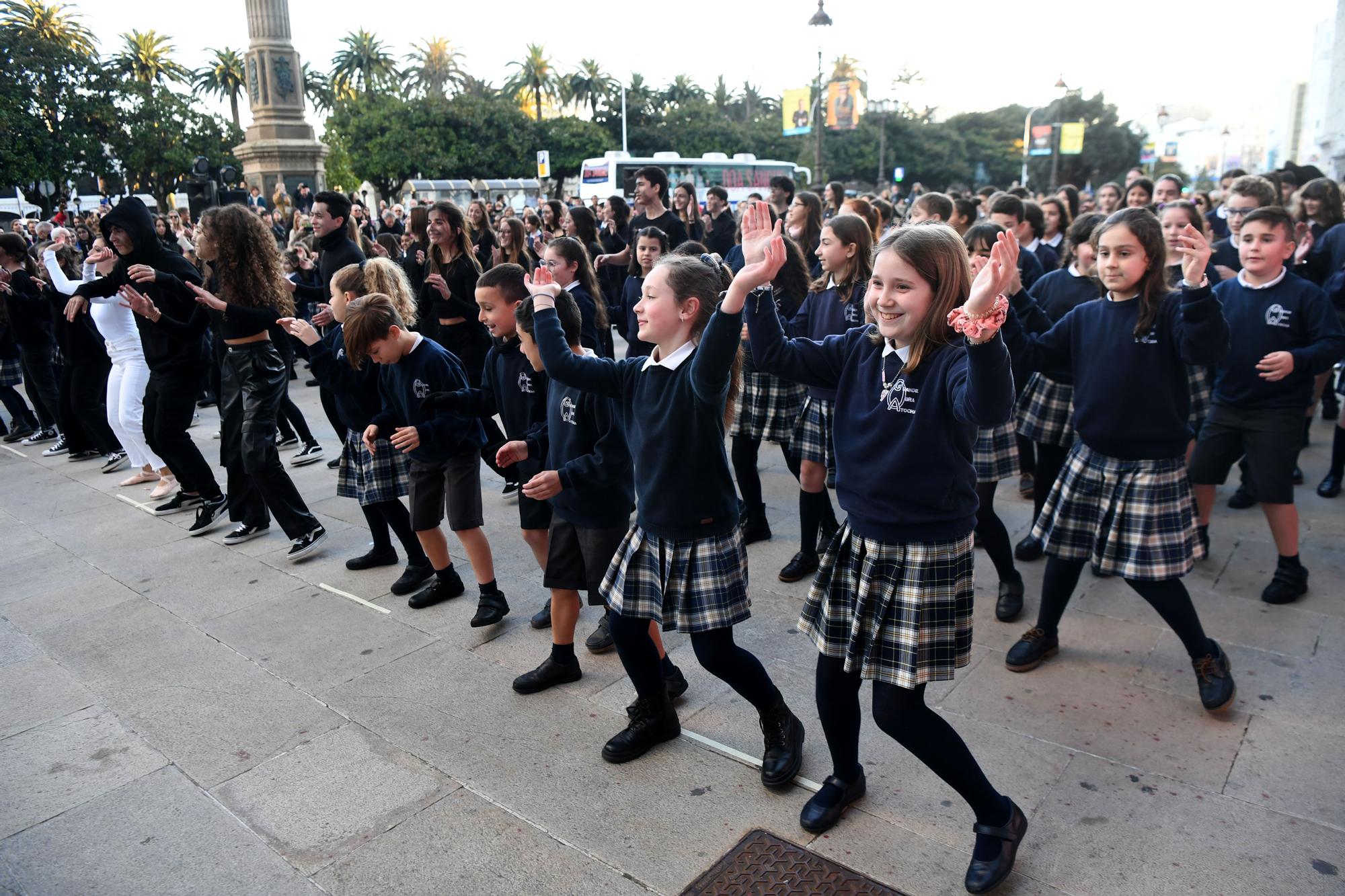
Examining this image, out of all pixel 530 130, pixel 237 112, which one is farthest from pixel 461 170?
pixel 237 112

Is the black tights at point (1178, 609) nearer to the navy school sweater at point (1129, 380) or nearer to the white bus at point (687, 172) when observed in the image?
the navy school sweater at point (1129, 380)

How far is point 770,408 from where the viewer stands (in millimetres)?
4828

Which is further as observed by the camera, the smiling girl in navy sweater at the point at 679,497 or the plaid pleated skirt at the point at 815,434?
the plaid pleated skirt at the point at 815,434

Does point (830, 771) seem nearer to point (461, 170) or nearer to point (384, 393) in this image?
point (384, 393)

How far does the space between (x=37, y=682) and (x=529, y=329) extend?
266cm

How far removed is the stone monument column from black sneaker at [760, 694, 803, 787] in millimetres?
23880

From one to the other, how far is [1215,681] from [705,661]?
1.84 metres

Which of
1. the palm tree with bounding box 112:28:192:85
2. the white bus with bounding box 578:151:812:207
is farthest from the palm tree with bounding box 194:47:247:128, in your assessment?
the white bus with bounding box 578:151:812:207

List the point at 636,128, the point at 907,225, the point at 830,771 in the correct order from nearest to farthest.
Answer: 1. the point at 907,225
2. the point at 830,771
3. the point at 636,128

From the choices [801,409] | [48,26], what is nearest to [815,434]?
[801,409]

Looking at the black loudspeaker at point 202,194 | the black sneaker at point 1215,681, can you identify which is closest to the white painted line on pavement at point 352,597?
the black sneaker at point 1215,681

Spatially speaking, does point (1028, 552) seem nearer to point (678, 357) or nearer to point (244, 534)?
point (678, 357)

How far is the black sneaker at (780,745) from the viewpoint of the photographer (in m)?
2.84

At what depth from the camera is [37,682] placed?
389 centimetres
